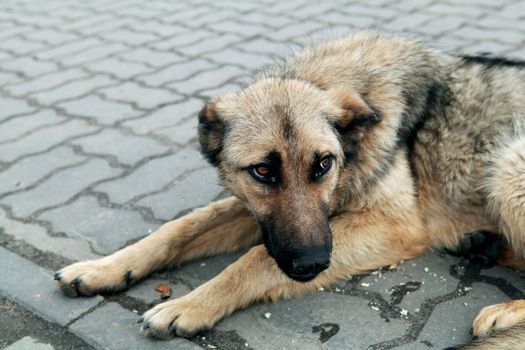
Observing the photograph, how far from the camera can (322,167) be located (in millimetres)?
2891

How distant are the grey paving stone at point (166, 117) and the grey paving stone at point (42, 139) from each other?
391 mm

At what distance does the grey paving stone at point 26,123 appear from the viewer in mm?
5023

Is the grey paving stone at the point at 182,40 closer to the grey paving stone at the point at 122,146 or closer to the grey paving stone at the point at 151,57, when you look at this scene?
the grey paving stone at the point at 151,57

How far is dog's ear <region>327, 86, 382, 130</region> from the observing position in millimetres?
3104

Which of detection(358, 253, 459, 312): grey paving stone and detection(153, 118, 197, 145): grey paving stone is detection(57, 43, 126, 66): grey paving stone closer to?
detection(153, 118, 197, 145): grey paving stone

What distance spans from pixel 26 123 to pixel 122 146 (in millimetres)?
1074

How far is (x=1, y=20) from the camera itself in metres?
8.19

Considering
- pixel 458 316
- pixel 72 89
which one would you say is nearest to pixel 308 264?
pixel 458 316

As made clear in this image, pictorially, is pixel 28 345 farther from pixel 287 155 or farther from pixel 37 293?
pixel 287 155

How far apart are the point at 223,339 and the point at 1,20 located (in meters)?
7.00

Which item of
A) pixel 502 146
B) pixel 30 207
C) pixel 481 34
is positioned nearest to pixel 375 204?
pixel 502 146

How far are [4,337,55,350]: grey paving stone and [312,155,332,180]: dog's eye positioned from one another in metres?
1.51

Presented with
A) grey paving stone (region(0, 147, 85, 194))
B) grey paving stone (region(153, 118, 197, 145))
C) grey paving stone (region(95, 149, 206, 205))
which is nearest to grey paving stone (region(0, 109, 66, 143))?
grey paving stone (region(0, 147, 85, 194))

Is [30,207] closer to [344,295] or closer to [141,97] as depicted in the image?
[141,97]
